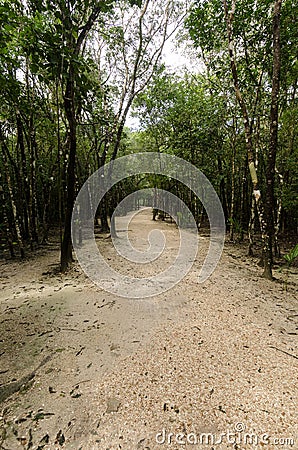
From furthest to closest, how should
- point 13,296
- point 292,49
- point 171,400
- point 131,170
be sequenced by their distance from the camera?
point 131,170
point 292,49
point 13,296
point 171,400

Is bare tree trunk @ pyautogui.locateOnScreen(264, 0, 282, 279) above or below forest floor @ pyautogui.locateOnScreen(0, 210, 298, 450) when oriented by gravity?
above

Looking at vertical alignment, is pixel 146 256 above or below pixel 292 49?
below

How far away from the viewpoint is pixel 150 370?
2.51 metres

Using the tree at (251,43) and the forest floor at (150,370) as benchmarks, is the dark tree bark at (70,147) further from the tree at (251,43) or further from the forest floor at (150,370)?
the tree at (251,43)

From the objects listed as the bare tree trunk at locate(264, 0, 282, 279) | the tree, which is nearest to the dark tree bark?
the tree

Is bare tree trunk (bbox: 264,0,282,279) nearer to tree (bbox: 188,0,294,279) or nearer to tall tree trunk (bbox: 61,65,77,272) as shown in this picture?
tree (bbox: 188,0,294,279)

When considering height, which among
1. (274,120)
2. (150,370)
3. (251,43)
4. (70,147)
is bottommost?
(150,370)

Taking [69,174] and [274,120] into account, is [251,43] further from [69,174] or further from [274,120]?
[69,174]

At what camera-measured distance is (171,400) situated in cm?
215

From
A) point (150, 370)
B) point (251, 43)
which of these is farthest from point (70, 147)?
point (251, 43)

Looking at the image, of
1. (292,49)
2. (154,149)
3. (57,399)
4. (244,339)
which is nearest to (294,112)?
(292,49)

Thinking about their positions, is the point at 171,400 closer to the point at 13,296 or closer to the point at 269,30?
the point at 13,296

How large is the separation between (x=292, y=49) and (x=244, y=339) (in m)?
5.76

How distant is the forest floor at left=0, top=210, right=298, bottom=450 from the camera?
1.87 m
